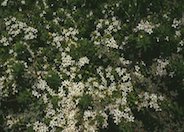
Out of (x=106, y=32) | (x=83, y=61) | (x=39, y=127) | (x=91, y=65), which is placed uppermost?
(x=106, y=32)

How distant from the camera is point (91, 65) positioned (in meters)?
15.3

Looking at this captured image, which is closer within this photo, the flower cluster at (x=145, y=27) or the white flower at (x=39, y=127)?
the white flower at (x=39, y=127)

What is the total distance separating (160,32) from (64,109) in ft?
13.5

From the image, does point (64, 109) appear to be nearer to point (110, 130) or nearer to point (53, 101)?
point (53, 101)

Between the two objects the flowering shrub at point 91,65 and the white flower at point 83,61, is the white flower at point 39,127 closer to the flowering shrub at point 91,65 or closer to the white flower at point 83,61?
the flowering shrub at point 91,65

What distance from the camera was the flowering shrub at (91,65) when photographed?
14.3 meters

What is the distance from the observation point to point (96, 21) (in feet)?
53.5

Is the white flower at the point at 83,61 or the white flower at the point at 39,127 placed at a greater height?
the white flower at the point at 83,61

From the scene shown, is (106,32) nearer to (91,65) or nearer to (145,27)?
(145,27)

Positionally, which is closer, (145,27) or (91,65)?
(91,65)

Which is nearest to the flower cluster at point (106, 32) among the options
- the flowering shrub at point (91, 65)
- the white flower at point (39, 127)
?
the flowering shrub at point (91, 65)

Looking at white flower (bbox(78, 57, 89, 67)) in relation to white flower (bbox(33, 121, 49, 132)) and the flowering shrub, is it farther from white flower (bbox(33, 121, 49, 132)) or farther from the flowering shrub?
white flower (bbox(33, 121, 49, 132))

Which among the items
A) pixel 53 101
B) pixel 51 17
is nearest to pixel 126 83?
Result: pixel 53 101

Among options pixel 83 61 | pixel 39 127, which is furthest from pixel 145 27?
pixel 39 127
